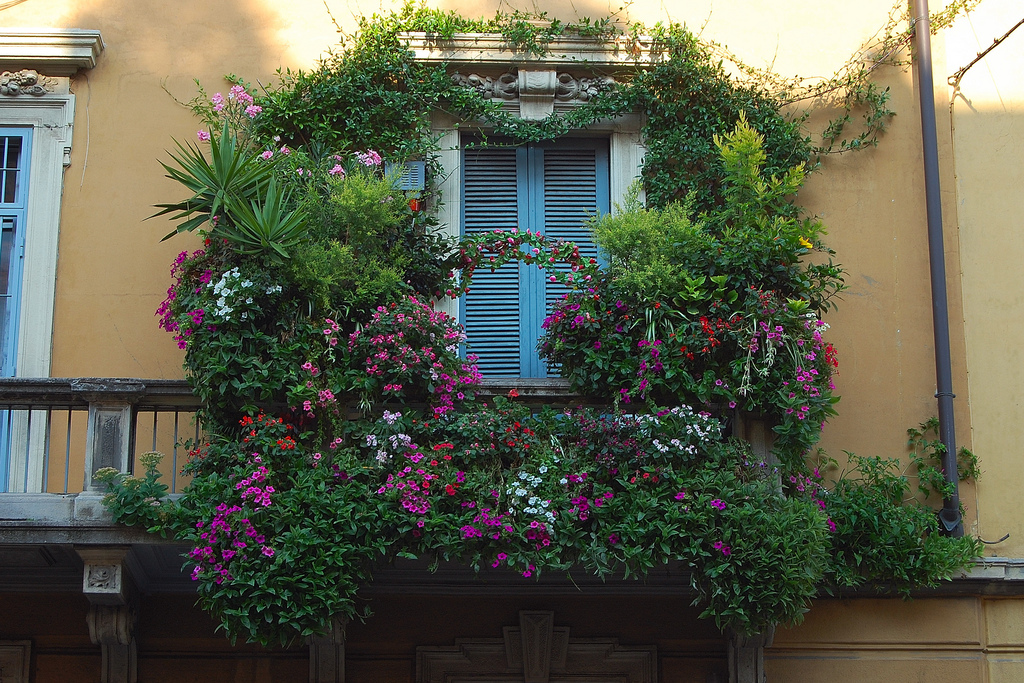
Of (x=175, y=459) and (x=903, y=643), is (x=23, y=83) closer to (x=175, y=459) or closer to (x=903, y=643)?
(x=175, y=459)

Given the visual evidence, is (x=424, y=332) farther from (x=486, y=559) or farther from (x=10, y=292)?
(x=10, y=292)

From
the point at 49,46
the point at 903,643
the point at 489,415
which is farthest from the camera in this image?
the point at 49,46

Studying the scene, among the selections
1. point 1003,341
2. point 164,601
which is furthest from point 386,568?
point 1003,341

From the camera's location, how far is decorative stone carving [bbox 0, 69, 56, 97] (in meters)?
8.23

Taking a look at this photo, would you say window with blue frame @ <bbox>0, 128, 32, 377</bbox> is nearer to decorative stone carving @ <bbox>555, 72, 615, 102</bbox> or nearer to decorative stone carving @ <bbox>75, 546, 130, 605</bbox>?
decorative stone carving @ <bbox>75, 546, 130, 605</bbox>

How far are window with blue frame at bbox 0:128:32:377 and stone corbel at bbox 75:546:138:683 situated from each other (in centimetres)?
184

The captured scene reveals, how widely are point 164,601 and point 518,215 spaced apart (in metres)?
3.55

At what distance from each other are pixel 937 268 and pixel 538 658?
12.2 ft

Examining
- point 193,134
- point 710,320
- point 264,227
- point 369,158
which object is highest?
point 193,134

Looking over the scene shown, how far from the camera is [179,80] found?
330 inches

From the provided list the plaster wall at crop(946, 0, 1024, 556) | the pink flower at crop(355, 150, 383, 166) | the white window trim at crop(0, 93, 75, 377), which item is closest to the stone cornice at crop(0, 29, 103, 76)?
the white window trim at crop(0, 93, 75, 377)

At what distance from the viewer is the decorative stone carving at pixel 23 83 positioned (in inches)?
324

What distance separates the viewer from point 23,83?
27.1 feet

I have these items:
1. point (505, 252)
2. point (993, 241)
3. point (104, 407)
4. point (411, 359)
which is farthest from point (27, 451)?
point (993, 241)
